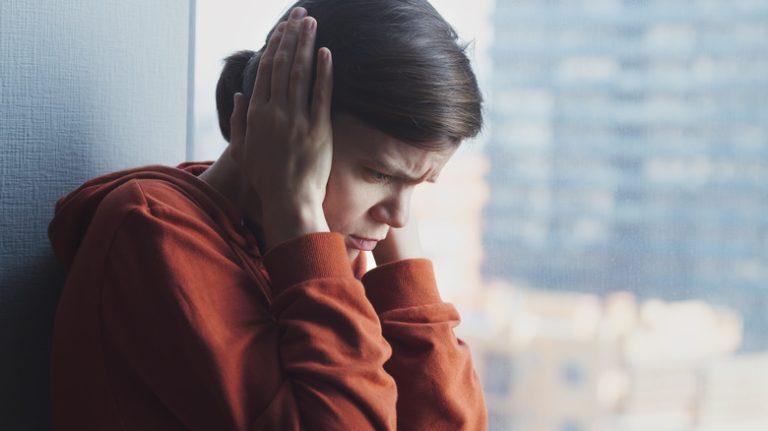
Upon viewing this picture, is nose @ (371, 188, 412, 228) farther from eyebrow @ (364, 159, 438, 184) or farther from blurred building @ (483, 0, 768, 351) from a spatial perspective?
blurred building @ (483, 0, 768, 351)

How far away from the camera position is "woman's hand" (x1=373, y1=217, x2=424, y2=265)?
3.37 feet

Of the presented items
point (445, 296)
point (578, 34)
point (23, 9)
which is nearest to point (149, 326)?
point (23, 9)

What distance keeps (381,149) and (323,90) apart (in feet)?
0.31

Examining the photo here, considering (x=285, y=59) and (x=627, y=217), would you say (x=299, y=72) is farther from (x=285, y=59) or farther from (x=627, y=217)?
(x=627, y=217)

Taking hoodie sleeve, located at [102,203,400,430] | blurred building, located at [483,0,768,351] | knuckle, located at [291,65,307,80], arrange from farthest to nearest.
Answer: blurred building, located at [483,0,768,351] → knuckle, located at [291,65,307,80] → hoodie sleeve, located at [102,203,400,430]

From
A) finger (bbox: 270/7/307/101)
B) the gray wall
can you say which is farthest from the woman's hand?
the gray wall

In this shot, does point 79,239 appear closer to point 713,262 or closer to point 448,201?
point 448,201

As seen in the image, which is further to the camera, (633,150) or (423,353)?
(633,150)

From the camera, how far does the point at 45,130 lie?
0.97m

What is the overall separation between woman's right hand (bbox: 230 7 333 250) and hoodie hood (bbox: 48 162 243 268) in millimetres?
52

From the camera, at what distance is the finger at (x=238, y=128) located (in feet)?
3.01

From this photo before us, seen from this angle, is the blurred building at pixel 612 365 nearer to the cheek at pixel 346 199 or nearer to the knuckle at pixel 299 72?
the cheek at pixel 346 199

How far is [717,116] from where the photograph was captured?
3.38 feet

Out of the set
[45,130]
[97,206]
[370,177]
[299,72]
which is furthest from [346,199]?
[45,130]
